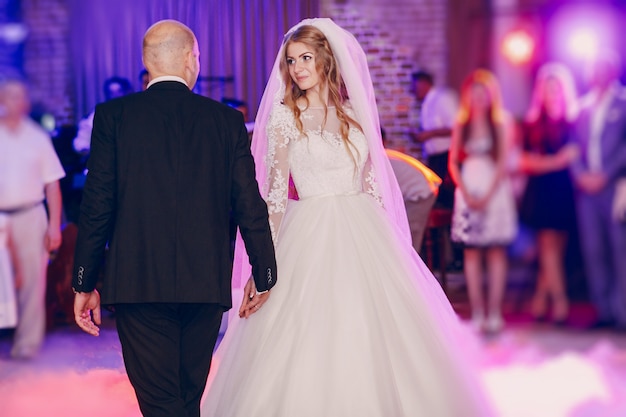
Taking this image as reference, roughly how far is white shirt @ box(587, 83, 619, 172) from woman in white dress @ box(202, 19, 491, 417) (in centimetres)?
190

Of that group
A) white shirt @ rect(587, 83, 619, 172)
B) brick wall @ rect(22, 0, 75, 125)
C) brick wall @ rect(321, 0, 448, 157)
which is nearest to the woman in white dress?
white shirt @ rect(587, 83, 619, 172)

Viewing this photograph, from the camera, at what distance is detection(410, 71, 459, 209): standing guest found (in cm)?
561

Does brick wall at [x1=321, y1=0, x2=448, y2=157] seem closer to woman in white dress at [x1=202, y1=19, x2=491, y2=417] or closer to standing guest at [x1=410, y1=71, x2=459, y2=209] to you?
standing guest at [x1=410, y1=71, x2=459, y2=209]

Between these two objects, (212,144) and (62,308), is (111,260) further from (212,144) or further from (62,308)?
(62,308)

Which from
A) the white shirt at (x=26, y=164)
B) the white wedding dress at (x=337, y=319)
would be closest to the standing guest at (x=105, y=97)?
the white shirt at (x=26, y=164)

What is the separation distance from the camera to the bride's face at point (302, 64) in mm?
3143

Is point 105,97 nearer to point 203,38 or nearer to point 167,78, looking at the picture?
point 203,38

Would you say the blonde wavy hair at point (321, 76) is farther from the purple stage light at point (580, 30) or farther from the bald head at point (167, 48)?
the purple stage light at point (580, 30)

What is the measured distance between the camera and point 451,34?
541cm

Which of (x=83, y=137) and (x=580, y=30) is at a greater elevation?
(x=580, y=30)

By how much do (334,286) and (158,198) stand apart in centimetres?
77

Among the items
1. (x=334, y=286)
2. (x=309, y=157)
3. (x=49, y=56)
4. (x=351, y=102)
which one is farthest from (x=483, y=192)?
(x=49, y=56)

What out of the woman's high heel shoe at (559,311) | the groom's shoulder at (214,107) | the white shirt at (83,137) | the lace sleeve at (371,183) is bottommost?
the woman's high heel shoe at (559,311)

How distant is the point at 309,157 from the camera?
3125 millimetres
